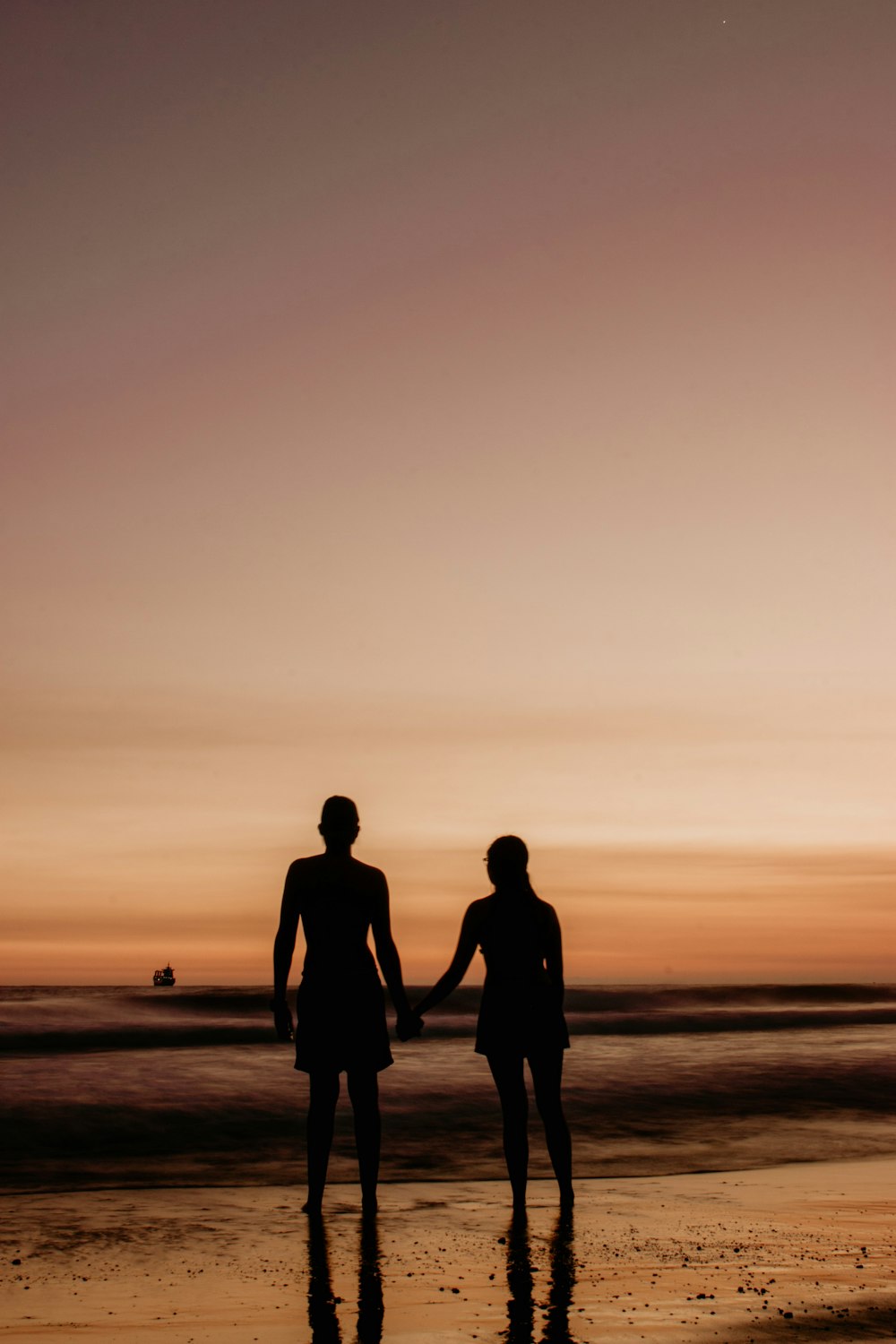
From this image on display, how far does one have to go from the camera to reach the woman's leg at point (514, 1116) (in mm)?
6289

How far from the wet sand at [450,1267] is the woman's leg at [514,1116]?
0.26 m

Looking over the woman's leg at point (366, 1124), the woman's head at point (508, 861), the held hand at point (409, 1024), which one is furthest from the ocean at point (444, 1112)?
the woman's head at point (508, 861)

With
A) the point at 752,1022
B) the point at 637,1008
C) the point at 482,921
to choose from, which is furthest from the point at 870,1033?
the point at 482,921

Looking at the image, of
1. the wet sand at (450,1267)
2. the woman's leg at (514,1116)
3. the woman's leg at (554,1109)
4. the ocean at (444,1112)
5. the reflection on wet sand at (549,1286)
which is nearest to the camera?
the reflection on wet sand at (549,1286)

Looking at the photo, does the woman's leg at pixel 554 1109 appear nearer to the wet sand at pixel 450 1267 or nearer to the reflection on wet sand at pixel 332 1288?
the wet sand at pixel 450 1267

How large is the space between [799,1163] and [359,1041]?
200 inches

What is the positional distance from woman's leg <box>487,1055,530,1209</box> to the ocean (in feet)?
7.19

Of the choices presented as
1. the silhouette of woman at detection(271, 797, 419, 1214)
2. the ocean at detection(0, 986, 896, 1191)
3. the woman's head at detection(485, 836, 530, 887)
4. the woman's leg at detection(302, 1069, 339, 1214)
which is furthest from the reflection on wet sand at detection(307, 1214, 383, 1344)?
the ocean at detection(0, 986, 896, 1191)

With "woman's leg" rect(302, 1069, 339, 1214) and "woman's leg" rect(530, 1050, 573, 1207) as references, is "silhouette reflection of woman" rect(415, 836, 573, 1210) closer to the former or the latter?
"woman's leg" rect(530, 1050, 573, 1207)

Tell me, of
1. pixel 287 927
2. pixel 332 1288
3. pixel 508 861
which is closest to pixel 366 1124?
pixel 287 927

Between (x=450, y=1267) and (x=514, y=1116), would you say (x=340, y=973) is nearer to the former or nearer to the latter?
(x=514, y=1116)

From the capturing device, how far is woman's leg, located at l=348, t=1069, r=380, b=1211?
612 cm

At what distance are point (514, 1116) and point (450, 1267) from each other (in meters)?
1.28

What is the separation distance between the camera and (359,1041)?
6082 mm
